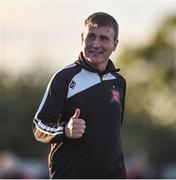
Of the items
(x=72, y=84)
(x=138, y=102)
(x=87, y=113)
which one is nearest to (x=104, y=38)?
(x=72, y=84)

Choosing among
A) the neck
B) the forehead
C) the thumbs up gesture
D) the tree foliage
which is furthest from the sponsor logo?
the tree foliage

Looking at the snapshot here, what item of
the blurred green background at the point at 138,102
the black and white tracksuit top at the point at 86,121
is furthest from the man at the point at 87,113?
the blurred green background at the point at 138,102

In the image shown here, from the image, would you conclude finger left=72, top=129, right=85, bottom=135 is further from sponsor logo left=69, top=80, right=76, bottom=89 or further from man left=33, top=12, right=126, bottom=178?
sponsor logo left=69, top=80, right=76, bottom=89

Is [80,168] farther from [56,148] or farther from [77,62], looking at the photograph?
[77,62]

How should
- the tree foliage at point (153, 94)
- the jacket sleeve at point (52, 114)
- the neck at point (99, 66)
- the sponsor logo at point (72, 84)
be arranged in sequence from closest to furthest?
the jacket sleeve at point (52, 114)
the sponsor logo at point (72, 84)
the neck at point (99, 66)
the tree foliage at point (153, 94)

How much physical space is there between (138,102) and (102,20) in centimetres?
5705

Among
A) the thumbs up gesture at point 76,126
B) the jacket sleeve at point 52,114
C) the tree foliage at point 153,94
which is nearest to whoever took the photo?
the thumbs up gesture at point 76,126

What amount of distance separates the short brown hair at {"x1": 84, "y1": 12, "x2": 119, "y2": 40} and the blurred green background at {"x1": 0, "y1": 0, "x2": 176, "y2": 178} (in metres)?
34.6

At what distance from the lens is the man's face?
9.74 meters

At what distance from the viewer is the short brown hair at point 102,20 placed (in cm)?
977

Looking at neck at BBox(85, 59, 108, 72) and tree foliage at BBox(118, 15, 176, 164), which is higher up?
neck at BBox(85, 59, 108, 72)

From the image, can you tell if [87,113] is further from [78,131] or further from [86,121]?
[78,131]

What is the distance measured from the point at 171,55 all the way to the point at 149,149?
14637 millimetres

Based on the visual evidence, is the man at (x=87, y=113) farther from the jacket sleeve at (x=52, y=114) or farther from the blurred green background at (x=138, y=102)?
the blurred green background at (x=138, y=102)
